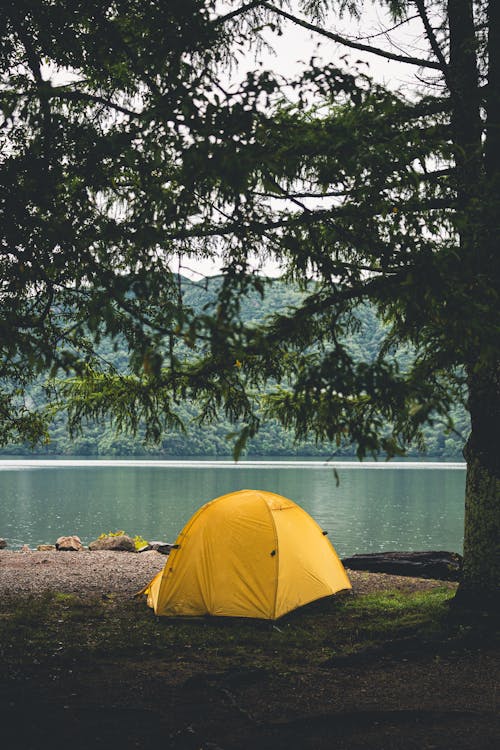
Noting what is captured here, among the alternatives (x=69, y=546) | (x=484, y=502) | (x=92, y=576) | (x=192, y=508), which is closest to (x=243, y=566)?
(x=484, y=502)

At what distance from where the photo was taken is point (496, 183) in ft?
16.5

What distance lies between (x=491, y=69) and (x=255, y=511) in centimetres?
643

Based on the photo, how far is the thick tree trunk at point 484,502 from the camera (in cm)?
866

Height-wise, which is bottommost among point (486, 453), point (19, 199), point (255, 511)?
point (255, 511)

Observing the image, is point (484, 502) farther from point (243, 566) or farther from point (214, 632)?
point (214, 632)

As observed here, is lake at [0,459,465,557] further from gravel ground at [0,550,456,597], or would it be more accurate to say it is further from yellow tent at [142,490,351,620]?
yellow tent at [142,490,351,620]

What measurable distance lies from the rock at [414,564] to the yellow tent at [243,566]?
3.23 m

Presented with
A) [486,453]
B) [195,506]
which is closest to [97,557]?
[486,453]

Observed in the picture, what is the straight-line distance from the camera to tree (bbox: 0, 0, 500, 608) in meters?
3.80

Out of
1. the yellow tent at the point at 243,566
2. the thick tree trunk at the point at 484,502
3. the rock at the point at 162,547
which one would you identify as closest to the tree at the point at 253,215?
the thick tree trunk at the point at 484,502

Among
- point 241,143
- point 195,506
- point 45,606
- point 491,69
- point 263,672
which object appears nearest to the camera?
point 241,143

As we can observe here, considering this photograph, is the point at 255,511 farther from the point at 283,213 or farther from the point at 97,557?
the point at 97,557

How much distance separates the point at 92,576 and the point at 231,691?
7051 millimetres

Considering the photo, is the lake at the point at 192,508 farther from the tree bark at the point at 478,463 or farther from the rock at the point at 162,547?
the tree bark at the point at 478,463
